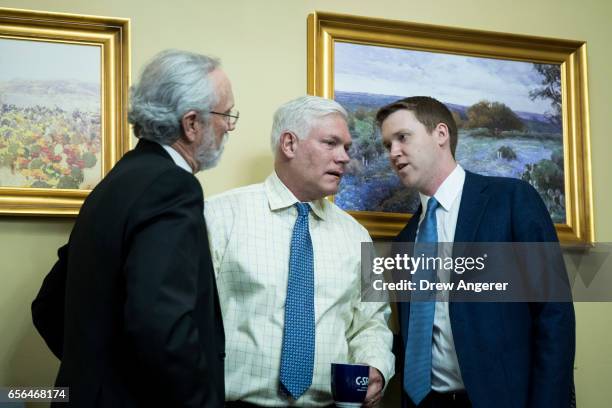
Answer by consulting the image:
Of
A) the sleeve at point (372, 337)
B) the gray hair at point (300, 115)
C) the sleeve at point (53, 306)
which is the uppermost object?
the gray hair at point (300, 115)

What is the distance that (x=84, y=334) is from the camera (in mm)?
1827

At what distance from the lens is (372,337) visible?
2.82 metres

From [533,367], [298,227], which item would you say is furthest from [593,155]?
[298,227]

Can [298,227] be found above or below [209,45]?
below

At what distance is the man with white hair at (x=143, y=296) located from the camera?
1706 mm

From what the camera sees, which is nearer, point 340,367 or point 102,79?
point 340,367

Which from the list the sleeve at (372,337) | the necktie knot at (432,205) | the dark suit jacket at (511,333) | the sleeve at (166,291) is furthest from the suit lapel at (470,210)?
the sleeve at (166,291)

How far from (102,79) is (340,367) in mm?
1503

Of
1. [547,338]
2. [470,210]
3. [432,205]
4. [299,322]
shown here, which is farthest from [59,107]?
[547,338]

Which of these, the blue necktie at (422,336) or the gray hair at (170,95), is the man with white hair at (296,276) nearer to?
the blue necktie at (422,336)

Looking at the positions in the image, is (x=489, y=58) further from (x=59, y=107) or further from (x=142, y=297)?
(x=142, y=297)

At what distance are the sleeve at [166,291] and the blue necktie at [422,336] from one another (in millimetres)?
1179

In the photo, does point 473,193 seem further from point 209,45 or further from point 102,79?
point 102,79

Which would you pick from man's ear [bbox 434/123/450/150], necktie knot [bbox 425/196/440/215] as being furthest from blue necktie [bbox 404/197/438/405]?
man's ear [bbox 434/123/450/150]
